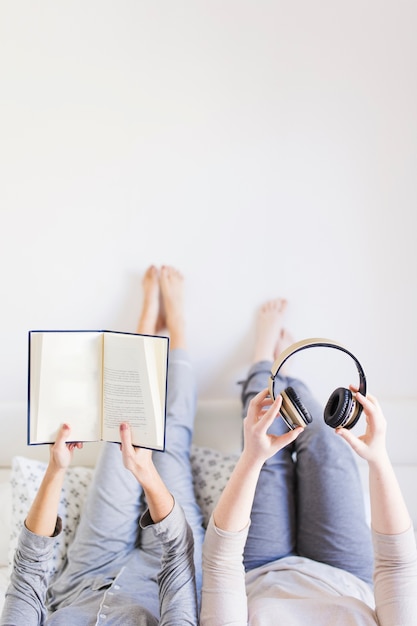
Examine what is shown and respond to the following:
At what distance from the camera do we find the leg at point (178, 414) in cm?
141

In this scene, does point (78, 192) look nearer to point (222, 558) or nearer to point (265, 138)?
point (265, 138)

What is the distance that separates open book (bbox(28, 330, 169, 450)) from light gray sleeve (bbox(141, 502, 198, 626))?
0.13m

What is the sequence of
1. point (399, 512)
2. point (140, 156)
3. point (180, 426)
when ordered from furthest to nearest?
point (140, 156), point (180, 426), point (399, 512)

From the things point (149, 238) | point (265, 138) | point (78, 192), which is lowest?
point (149, 238)

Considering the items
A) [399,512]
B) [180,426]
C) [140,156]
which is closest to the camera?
[399,512]

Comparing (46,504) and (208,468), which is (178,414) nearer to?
(208,468)

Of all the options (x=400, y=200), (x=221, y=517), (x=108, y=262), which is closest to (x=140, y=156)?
(x=108, y=262)

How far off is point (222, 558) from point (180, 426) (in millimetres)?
513

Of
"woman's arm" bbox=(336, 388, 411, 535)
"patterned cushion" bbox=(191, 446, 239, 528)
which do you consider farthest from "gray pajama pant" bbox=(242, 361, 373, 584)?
"woman's arm" bbox=(336, 388, 411, 535)

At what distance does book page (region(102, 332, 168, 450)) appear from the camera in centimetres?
102

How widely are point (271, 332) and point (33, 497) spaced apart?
703 mm

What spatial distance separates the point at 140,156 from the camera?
1610 mm

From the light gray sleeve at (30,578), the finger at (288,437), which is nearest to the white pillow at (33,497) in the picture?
the light gray sleeve at (30,578)

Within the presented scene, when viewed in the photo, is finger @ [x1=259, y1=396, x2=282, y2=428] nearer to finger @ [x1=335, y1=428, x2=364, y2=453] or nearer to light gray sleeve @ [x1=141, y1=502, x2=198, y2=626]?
finger @ [x1=335, y1=428, x2=364, y2=453]
